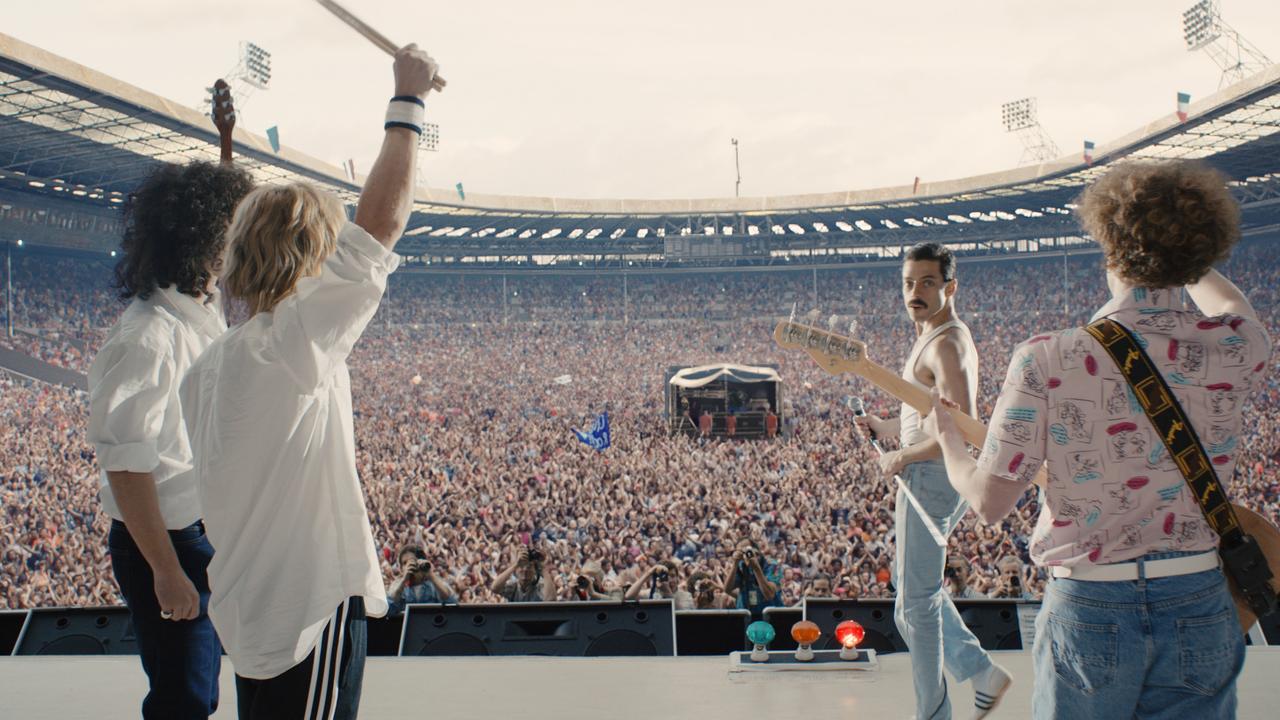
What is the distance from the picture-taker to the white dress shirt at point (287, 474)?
1.37 meters

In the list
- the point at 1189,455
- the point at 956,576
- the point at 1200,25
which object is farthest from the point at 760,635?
the point at 1200,25

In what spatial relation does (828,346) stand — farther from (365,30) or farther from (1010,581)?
(1010,581)

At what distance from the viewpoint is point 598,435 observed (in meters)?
13.7

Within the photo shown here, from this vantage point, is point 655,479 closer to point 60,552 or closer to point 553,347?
point 60,552

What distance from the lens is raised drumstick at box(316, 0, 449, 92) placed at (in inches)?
60.4

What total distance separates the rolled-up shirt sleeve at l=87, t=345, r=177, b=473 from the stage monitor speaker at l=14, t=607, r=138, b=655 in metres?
2.93

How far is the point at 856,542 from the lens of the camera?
884 cm

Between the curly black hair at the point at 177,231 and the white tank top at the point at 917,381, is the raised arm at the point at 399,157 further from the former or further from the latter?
the white tank top at the point at 917,381

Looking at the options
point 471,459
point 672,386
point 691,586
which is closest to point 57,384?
point 471,459

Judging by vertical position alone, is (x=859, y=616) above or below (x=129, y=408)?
below

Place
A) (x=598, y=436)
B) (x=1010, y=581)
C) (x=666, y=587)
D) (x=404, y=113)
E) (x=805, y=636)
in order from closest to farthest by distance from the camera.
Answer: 1. (x=404, y=113)
2. (x=805, y=636)
3. (x=1010, y=581)
4. (x=666, y=587)
5. (x=598, y=436)

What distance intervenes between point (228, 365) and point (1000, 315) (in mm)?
30269

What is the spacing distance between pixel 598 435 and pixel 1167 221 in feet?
40.8

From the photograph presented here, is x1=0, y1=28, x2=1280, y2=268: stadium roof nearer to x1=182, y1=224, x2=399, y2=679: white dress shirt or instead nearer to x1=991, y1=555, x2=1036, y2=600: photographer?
x1=991, y1=555, x2=1036, y2=600: photographer
